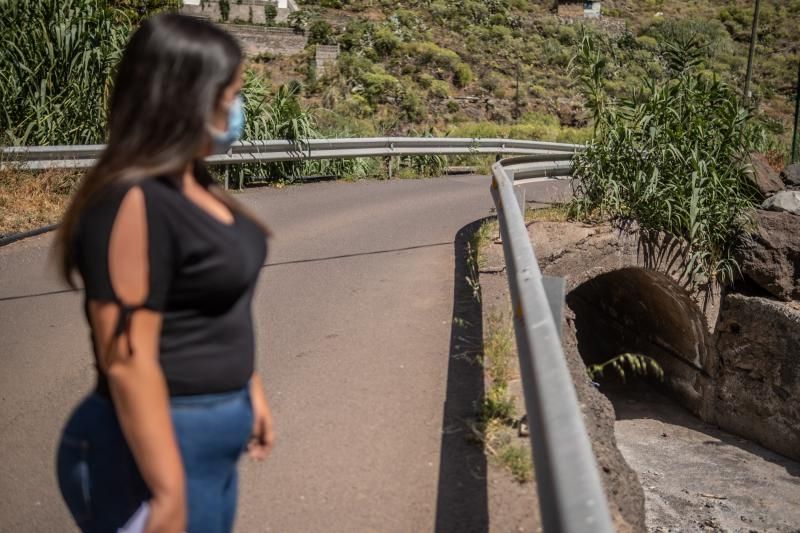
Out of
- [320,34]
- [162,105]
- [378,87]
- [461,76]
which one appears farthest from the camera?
[320,34]

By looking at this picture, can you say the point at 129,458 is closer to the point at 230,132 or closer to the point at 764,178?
the point at 230,132

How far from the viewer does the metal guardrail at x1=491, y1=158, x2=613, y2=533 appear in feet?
7.23

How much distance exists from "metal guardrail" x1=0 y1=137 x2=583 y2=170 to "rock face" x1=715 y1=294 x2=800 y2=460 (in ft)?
10.2

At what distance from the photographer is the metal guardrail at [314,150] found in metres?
10.6

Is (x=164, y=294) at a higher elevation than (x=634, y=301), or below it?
higher

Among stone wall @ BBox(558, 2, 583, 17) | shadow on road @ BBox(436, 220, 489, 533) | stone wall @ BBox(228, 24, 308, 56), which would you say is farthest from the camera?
stone wall @ BBox(558, 2, 583, 17)

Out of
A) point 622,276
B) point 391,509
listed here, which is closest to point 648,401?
point 622,276

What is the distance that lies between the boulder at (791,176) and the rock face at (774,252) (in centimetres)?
235

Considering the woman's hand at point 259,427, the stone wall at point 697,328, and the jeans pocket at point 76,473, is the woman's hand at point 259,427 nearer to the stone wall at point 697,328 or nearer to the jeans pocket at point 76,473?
the jeans pocket at point 76,473

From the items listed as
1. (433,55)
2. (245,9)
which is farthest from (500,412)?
(245,9)

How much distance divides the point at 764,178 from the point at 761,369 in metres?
2.51

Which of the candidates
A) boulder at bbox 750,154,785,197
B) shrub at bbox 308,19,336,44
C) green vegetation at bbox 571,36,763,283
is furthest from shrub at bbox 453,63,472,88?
green vegetation at bbox 571,36,763,283

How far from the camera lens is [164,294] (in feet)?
6.43

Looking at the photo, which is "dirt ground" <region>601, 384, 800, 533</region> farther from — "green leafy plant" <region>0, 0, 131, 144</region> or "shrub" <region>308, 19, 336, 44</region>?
"shrub" <region>308, 19, 336, 44</region>
